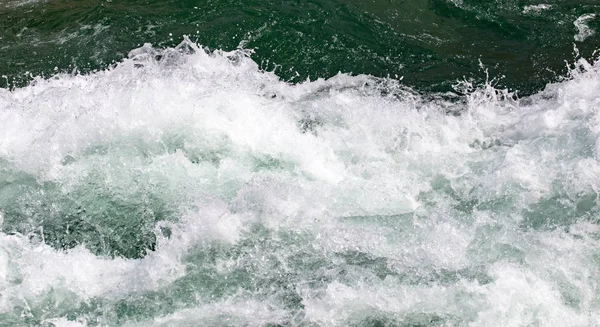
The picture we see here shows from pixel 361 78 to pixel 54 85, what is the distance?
456 centimetres

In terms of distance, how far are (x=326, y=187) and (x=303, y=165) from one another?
52 centimetres

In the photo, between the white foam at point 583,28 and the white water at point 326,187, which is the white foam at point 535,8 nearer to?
the white foam at point 583,28

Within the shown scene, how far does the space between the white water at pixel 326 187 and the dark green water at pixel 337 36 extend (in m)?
0.53

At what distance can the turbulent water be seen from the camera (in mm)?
A: 6750

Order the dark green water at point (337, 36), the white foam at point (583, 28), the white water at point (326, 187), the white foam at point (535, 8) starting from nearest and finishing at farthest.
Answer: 1. the white water at point (326, 187)
2. the dark green water at point (337, 36)
3. the white foam at point (583, 28)
4. the white foam at point (535, 8)

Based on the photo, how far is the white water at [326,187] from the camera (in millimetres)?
6660

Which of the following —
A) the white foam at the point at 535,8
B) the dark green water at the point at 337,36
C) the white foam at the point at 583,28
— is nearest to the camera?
the dark green water at the point at 337,36

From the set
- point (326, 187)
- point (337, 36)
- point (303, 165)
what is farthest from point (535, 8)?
point (326, 187)

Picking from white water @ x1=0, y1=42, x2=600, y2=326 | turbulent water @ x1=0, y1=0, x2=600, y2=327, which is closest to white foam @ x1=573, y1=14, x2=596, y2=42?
turbulent water @ x1=0, y1=0, x2=600, y2=327

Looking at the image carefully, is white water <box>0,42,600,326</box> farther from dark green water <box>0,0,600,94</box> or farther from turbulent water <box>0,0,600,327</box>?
dark green water <box>0,0,600,94</box>

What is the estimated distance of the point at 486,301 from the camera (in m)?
6.53

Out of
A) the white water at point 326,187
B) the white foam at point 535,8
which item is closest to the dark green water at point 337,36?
the white foam at point 535,8

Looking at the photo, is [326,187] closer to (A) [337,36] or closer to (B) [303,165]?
(B) [303,165]

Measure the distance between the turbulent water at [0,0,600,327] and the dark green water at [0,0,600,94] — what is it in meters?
0.04
